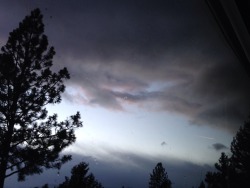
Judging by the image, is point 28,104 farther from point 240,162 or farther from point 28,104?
point 240,162

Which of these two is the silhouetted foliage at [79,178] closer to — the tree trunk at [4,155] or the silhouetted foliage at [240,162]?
the tree trunk at [4,155]

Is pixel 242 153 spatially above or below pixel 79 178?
above

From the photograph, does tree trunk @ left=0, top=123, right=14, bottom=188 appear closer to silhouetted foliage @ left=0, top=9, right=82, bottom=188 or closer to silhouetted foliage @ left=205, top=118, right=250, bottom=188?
silhouetted foliage @ left=0, top=9, right=82, bottom=188

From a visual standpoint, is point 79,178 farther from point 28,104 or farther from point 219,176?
point 219,176

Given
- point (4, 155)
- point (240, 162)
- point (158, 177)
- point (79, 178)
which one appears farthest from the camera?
point (158, 177)

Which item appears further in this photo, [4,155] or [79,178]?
[79,178]

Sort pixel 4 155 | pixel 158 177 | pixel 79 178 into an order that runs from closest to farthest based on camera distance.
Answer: pixel 4 155 → pixel 79 178 → pixel 158 177

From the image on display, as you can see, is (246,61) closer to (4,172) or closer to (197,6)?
(197,6)

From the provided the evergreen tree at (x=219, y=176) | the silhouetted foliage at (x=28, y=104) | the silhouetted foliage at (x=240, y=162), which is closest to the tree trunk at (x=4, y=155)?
the silhouetted foliage at (x=28, y=104)

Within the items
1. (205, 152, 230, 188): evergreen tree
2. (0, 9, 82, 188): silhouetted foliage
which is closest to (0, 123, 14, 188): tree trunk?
(0, 9, 82, 188): silhouetted foliage

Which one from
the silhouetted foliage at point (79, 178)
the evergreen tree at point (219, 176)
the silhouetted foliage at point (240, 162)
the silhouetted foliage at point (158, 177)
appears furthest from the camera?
the silhouetted foliage at point (158, 177)

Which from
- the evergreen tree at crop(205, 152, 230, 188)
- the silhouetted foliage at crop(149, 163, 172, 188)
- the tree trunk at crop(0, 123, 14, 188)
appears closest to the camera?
the tree trunk at crop(0, 123, 14, 188)

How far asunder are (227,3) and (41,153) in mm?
13370

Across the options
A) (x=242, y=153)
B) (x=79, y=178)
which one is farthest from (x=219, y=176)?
(x=79, y=178)
